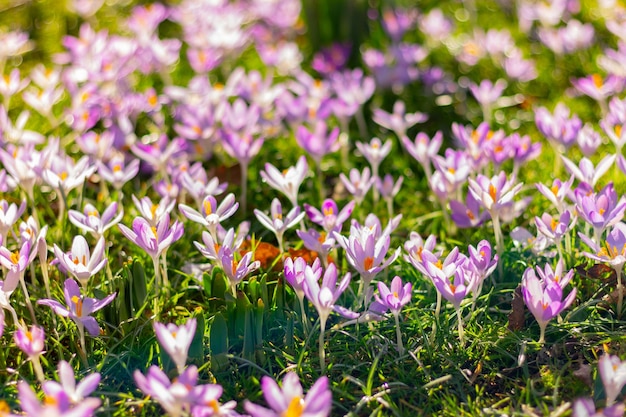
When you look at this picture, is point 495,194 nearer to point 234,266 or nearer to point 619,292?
point 619,292

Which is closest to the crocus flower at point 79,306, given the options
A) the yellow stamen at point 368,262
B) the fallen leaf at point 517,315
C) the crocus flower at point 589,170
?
the yellow stamen at point 368,262

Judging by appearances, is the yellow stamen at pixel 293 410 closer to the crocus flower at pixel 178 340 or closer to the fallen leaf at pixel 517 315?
the crocus flower at pixel 178 340

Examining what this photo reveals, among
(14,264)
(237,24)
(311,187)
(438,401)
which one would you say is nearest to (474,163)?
(311,187)

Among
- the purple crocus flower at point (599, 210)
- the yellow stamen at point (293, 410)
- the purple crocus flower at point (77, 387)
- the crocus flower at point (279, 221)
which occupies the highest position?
the purple crocus flower at point (77, 387)

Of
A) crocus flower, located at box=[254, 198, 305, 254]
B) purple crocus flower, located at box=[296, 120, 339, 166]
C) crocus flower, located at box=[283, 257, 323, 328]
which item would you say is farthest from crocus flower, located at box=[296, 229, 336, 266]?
purple crocus flower, located at box=[296, 120, 339, 166]

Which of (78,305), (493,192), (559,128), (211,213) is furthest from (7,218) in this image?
(559,128)
